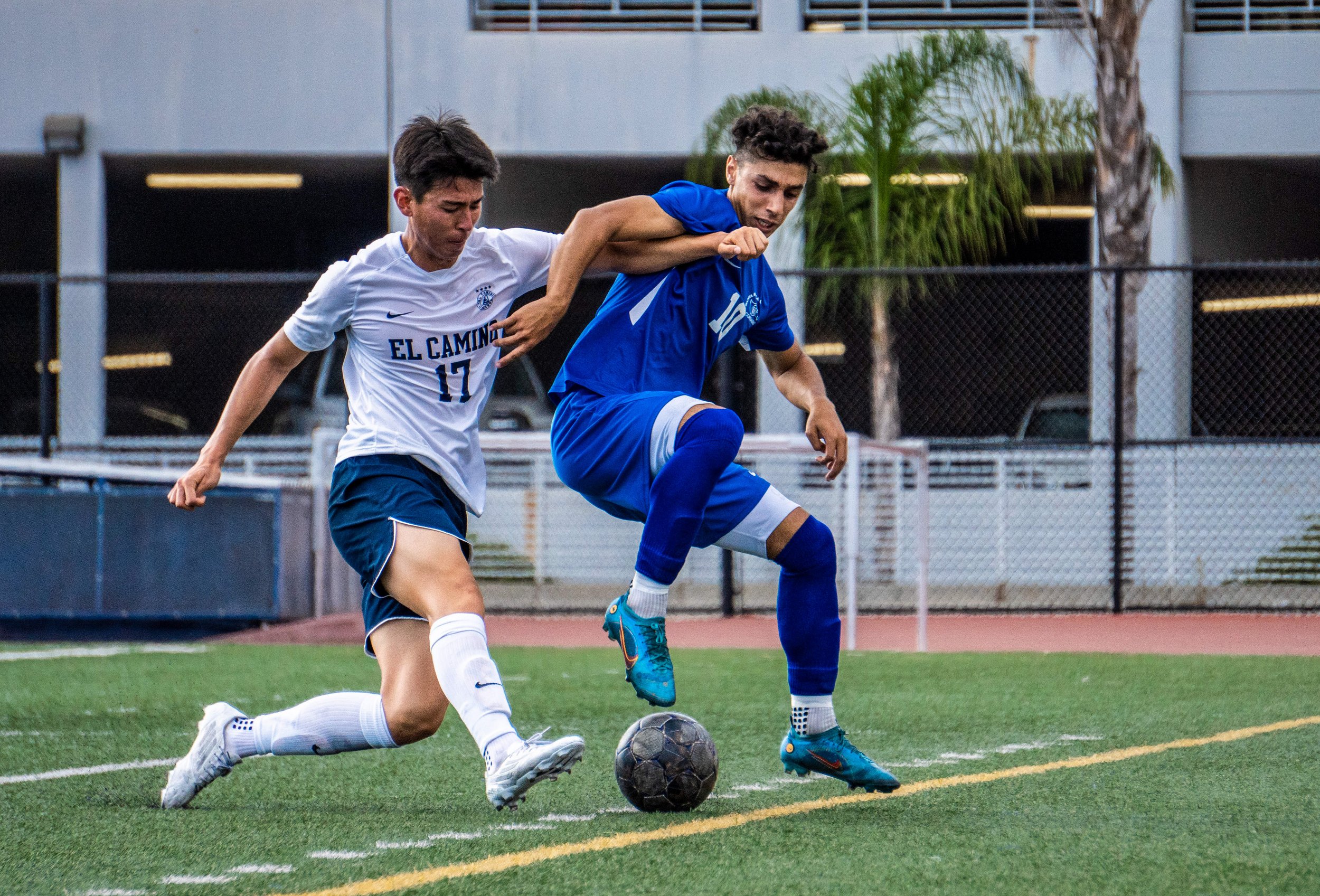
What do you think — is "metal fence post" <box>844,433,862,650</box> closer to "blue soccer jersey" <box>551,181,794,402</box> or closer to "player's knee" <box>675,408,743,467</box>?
"blue soccer jersey" <box>551,181,794,402</box>

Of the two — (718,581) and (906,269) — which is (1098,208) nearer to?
(906,269)

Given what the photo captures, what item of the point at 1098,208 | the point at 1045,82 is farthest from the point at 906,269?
the point at 1045,82

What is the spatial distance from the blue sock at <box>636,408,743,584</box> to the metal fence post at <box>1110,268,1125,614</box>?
7966mm

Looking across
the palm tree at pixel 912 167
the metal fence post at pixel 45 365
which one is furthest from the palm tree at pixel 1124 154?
the metal fence post at pixel 45 365

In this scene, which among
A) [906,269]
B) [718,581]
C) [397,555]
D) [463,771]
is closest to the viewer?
[397,555]

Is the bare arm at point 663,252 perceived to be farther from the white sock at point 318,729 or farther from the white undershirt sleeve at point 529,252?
the white sock at point 318,729

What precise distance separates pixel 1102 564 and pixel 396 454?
942 cm

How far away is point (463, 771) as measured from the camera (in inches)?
188

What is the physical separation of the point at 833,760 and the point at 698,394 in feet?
3.51

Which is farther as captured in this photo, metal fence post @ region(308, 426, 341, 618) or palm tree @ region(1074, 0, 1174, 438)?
palm tree @ region(1074, 0, 1174, 438)

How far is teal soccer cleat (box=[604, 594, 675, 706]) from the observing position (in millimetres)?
3504

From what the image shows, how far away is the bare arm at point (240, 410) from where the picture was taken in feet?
12.5

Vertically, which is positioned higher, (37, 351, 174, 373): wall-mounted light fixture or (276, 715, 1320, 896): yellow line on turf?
(37, 351, 174, 373): wall-mounted light fixture

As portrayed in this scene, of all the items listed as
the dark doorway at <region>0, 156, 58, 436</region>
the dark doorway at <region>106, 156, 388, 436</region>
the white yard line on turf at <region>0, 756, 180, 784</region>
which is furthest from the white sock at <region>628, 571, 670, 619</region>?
the dark doorway at <region>0, 156, 58, 436</region>
